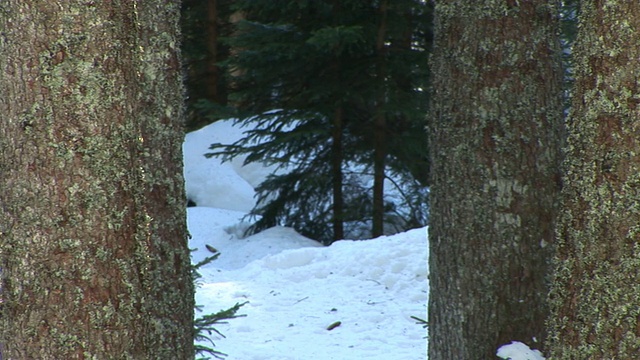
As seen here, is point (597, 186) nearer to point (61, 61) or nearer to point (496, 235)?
point (496, 235)

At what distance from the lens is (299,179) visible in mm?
11344

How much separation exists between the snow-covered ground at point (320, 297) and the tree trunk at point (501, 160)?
8.47 feet

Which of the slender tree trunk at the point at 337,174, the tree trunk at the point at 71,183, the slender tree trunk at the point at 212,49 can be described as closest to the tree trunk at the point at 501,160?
the tree trunk at the point at 71,183

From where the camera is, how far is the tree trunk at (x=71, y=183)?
209 centimetres

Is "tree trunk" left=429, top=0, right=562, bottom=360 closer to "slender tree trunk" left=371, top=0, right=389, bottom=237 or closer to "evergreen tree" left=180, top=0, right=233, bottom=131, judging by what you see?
"slender tree trunk" left=371, top=0, right=389, bottom=237

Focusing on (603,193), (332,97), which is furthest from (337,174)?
(603,193)

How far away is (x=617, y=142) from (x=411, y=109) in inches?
317

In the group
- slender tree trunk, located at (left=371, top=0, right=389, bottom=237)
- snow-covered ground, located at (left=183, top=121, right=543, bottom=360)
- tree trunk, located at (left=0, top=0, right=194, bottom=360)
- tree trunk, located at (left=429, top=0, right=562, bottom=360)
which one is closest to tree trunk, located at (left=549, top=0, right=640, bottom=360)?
tree trunk, located at (left=429, top=0, right=562, bottom=360)

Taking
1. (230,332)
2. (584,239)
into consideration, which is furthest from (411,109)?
(584,239)

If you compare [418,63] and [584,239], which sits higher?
[418,63]

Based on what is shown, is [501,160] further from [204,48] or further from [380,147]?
[204,48]

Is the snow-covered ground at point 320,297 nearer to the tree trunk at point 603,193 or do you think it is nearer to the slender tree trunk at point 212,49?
the tree trunk at point 603,193

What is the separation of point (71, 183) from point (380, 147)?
9.03 meters

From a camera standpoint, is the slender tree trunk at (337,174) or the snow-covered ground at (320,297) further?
the slender tree trunk at (337,174)
